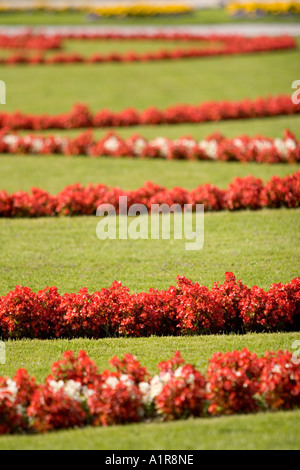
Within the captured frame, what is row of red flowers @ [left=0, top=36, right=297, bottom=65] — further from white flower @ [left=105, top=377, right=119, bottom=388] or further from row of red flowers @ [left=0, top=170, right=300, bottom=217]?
white flower @ [left=105, top=377, right=119, bottom=388]

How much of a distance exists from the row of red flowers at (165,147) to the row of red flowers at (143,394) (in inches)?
348

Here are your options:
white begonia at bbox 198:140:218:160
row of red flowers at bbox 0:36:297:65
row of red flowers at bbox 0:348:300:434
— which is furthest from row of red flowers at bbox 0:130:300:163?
row of red flowers at bbox 0:36:297:65

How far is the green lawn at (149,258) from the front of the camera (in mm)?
5371

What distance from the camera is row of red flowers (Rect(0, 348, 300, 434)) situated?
18.5 feet

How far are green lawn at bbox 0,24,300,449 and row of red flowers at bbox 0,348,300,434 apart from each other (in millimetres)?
153

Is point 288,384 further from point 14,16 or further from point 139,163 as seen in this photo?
point 14,16

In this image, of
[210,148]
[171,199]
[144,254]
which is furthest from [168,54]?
[144,254]

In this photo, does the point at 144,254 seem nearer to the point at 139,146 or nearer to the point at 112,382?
the point at 112,382

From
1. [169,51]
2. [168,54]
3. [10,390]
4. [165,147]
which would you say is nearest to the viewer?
[10,390]

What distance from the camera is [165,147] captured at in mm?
14945

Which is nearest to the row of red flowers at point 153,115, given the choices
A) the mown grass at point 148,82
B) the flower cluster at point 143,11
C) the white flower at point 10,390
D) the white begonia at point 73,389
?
the mown grass at point 148,82

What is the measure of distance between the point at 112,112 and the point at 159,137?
253cm

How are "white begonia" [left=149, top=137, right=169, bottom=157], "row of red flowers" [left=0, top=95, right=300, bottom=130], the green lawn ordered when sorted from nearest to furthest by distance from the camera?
the green lawn < "white begonia" [left=149, top=137, right=169, bottom=157] < "row of red flowers" [left=0, top=95, right=300, bottom=130]

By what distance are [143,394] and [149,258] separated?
388 cm
